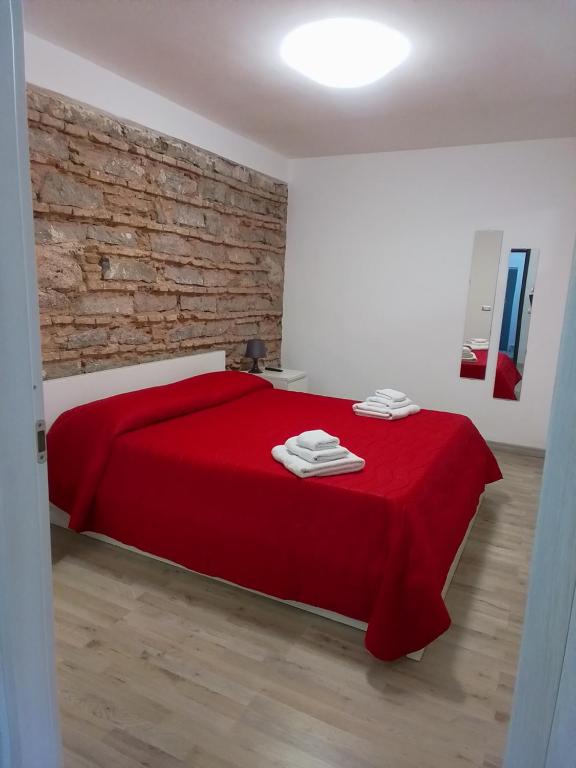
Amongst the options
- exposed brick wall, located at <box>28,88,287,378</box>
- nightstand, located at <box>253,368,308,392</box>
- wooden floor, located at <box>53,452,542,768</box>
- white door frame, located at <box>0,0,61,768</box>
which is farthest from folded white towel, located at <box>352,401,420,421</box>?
white door frame, located at <box>0,0,61,768</box>

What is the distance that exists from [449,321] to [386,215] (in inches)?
43.2

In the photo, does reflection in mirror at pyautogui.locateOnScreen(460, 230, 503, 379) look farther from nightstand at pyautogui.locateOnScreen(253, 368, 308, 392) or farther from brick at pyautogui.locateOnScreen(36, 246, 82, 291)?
brick at pyautogui.locateOnScreen(36, 246, 82, 291)

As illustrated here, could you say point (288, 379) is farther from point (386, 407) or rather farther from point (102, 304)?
point (102, 304)

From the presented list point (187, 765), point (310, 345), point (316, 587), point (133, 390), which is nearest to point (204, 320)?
point (133, 390)

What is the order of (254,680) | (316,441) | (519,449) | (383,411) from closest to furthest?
(254,680)
(316,441)
(383,411)
(519,449)

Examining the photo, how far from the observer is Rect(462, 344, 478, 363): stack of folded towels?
436 cm

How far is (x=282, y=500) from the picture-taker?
6.88 feet

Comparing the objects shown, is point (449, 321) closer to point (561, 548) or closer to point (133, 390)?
point (133, 390)

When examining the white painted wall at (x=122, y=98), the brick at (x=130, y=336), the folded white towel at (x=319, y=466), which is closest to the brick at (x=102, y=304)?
the brick at (x=130, y=336)

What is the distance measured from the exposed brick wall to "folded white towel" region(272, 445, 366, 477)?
58.8 inches

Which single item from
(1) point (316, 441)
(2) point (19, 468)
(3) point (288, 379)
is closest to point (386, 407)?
(1) point (316, 441)

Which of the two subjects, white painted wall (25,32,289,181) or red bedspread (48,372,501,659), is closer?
red bedspread (48,372,501,659)

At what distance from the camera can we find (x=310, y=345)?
5.02 metres

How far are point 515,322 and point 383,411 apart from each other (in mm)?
1797
